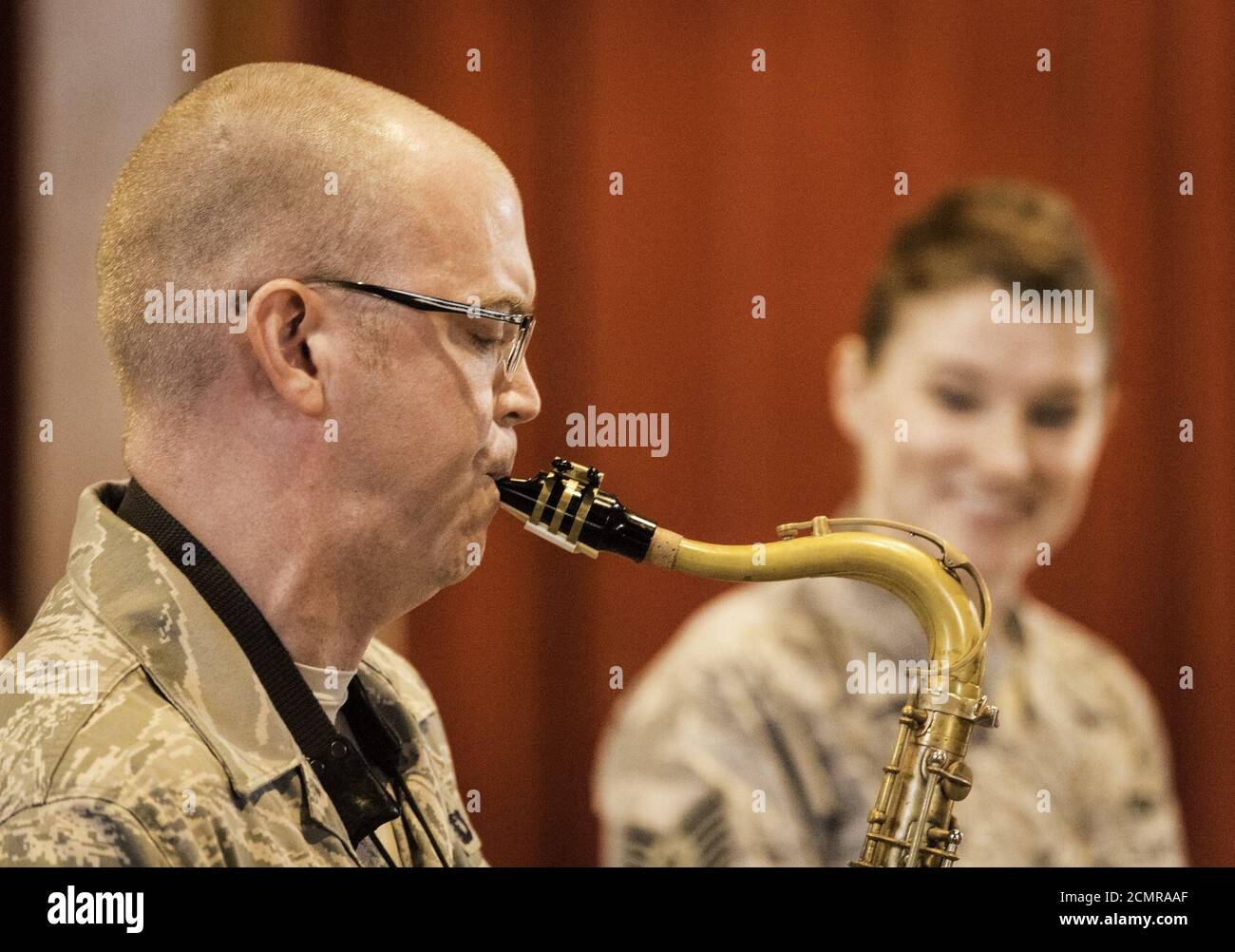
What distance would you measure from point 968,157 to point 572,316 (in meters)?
0.91

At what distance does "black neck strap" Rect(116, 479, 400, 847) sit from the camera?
4.58ft

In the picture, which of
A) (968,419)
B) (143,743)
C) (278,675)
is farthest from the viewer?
(968,419)

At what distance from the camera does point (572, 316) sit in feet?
9.20

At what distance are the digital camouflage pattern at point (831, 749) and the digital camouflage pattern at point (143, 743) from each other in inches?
50.7

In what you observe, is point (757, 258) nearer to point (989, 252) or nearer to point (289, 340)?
point (989, 252)

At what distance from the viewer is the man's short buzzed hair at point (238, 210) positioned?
140 centimetres

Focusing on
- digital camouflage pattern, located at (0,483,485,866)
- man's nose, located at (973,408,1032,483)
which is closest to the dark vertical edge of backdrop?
digital camouflage pattern, located at (0,483,485,866)

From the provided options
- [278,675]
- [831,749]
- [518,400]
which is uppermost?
[518,400]

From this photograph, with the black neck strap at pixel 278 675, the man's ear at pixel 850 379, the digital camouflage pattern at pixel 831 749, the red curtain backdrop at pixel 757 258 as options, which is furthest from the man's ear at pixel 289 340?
the man's ear at pixel 850 379

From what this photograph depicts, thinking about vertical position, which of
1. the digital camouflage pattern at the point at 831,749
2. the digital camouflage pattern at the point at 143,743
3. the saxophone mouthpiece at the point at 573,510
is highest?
the saxophone mouthpiece at the point at 573,510

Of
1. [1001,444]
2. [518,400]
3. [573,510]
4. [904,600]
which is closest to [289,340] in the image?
[518,400]

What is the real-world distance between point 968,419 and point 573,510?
1480mm

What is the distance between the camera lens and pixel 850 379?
9.43 feet

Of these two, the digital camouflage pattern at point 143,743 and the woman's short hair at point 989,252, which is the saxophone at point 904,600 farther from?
the woman's short hair at point 989,252
